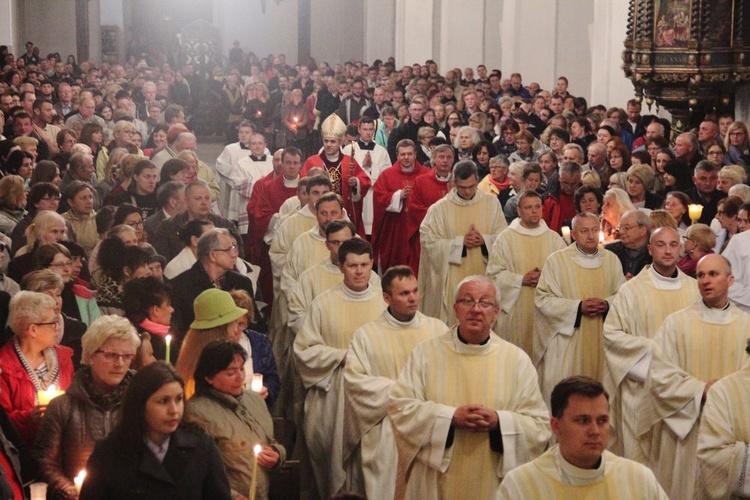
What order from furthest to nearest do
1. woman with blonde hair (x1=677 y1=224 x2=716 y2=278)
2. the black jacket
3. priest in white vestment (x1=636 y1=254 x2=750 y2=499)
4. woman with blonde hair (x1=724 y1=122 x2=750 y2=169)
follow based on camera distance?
woman with blonde hair (x1=724 y1=122 x2=750 y2=169), woman with blonde hair (x1=677 y1=224 x2=716 y2=278), the black jacket, priest in white vestment (x1=636 y1=254 x2=750 y2=499)

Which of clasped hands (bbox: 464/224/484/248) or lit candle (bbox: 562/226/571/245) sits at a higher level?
lit candle (bbox: 562/226/571/245)

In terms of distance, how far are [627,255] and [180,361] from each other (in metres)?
4.05

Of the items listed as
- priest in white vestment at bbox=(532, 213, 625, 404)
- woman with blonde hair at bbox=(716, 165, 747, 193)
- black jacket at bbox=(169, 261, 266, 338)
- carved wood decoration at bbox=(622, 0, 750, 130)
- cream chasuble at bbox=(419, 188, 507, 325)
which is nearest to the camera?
black jacket at bbox=(169, 261, 266, 338)

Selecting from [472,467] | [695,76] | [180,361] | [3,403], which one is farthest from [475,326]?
[695,76]

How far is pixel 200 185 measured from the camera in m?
10.6

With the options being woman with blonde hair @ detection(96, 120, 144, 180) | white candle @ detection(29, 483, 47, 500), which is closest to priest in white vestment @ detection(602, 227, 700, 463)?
white candle @ detection(29, 483, 47, 500)

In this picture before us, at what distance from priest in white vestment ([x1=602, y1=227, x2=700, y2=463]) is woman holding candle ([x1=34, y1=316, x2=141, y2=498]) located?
3440 millimetres

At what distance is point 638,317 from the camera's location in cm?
849

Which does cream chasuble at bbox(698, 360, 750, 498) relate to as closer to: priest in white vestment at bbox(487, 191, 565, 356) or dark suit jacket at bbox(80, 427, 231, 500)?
dark suit jacket at bbox(80, 427, 231, 500)

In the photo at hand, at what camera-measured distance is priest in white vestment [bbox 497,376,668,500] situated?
5172 millimetres

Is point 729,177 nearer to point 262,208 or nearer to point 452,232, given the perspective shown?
point 452,232

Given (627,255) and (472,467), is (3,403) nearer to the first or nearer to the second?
(472,467)

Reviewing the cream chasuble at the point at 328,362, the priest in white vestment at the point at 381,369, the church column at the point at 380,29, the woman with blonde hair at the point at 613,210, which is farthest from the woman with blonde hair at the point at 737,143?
the church column at the point at 380,29

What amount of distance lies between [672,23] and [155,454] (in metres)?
11.9
